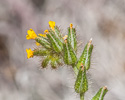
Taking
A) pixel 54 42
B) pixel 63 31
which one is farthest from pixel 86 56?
pixel 63 31

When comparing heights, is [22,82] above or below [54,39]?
above

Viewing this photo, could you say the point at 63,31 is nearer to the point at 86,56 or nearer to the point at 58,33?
the point at 58,33

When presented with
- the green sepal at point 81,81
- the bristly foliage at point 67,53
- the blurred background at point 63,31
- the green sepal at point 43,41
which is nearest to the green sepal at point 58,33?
the bristly foliage at point 67,53

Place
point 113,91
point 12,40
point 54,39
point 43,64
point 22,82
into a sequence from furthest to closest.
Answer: point 12,40 < point 22,82 < point 113,91 < point 43,64 < point 54,39

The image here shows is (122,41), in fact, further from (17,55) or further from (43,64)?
(43,64)

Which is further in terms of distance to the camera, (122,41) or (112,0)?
(112,0)

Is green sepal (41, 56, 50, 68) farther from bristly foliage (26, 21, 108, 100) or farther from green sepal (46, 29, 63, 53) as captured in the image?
green sepal (46, 29, 63, 53)

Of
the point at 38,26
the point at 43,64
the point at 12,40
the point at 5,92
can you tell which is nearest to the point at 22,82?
the point at 5,92

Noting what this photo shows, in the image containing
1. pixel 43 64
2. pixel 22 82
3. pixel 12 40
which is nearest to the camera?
pixel 43 64
